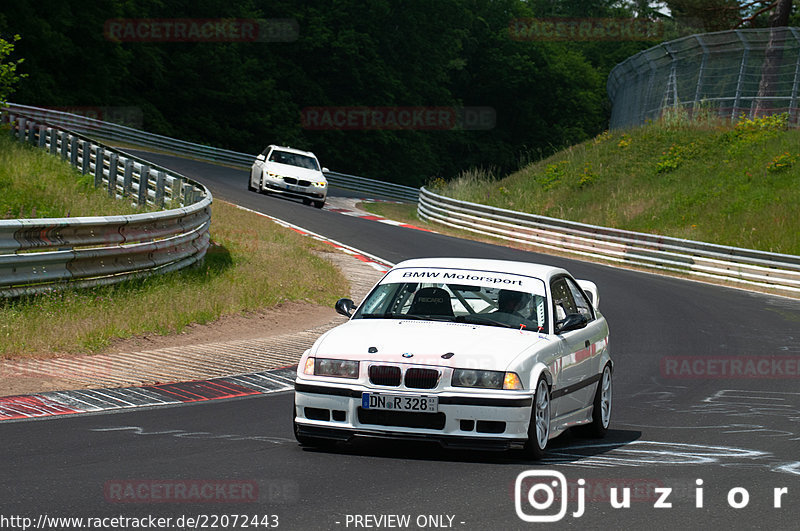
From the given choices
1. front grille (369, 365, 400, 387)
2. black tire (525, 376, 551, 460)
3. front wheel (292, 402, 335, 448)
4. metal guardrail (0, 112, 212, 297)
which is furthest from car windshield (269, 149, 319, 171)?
front grille (369, 365, 400, 387)

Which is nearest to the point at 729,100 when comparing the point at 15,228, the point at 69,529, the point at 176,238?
the point at 176,238

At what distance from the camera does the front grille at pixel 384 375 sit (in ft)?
25.5

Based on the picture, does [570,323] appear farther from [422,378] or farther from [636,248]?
[636,248]

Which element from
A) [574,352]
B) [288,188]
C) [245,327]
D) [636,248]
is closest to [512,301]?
[574,352]

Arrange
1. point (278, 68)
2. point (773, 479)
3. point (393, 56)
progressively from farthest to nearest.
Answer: point (393, 56) < point (278, 68) < point (773, 479)

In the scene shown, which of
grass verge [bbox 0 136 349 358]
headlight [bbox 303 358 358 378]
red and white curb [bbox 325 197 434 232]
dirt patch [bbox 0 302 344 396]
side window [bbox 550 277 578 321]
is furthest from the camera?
red and white curb [bbox 325 197 434 232]

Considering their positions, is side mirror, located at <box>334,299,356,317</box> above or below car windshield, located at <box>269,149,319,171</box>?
above

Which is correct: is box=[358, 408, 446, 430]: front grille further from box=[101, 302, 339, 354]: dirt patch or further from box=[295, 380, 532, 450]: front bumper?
box=[101, 302, 339, 354]: dirt patch

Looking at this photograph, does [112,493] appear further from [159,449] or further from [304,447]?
[304,447]

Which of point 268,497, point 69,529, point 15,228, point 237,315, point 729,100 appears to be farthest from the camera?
point 729,100

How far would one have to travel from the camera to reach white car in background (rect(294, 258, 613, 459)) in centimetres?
769

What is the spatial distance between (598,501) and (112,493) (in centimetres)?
278

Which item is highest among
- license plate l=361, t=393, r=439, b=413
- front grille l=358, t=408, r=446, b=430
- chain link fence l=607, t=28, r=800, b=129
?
chain link fence l=607, t=28, r=800, b=129

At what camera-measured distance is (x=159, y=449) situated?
8.02m
